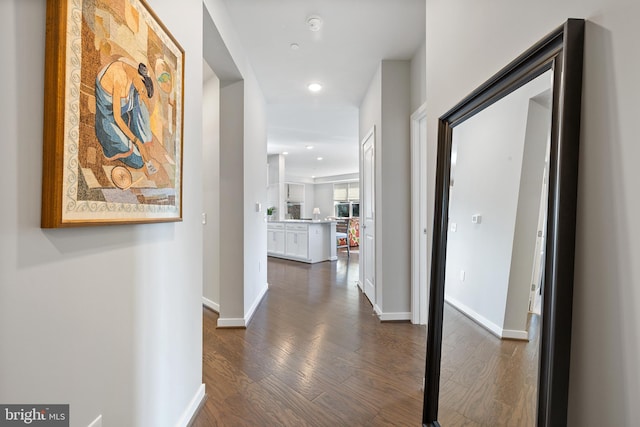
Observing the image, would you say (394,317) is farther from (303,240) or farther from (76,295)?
(303,240)

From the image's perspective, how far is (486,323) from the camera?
43.8 inches

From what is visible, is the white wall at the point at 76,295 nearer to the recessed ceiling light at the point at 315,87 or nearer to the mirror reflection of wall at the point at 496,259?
the mirror reflection of wall at the point at 496,259

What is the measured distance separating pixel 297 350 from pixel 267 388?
1.70 feet

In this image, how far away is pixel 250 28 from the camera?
2.36 metres

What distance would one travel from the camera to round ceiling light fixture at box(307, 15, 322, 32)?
2.20 metres

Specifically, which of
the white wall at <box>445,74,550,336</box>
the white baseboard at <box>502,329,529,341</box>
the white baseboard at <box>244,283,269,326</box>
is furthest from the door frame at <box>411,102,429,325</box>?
the white baseboard at <box>502,329,529,341</box>

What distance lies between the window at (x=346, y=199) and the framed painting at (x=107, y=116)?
1023cm

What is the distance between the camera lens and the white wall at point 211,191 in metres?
3.05

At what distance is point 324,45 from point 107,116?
2232mm

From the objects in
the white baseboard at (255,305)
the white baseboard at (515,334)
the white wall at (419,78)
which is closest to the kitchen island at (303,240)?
the white baseboard at (255,305)

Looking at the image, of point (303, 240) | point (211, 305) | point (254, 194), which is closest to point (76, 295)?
point (254, 194)

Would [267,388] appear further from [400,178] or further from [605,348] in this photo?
[400,178]

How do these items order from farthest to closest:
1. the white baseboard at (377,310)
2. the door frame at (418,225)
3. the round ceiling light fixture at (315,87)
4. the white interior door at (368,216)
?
the round ceiling light fixture at (315,87) → the white interior door at (368,216) → the white baseboard at (377,310) → the door frame at (418,225)

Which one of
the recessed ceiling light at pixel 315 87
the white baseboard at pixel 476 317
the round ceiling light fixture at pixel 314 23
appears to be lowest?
the white baseboard at pixel 476 317
